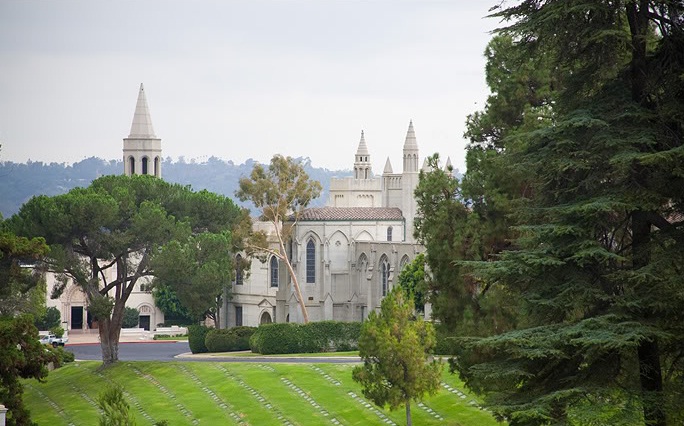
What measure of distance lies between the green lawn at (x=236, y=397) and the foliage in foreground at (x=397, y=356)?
2.10 m

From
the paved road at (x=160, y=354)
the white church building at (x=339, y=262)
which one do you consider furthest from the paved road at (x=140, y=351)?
the white church building at (x=339, y=262)

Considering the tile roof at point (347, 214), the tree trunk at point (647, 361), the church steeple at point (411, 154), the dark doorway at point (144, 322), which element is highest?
the church steeple at point (411, 154)

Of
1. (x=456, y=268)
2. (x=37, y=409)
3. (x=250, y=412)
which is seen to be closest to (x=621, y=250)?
(x=456, y=268)

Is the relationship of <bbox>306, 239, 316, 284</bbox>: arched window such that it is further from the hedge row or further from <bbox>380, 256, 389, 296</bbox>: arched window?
the hedge row

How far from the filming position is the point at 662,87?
18281mm

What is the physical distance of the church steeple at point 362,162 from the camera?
13620 centimetres

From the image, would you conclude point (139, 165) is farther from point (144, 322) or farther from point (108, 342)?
point (108, 342)

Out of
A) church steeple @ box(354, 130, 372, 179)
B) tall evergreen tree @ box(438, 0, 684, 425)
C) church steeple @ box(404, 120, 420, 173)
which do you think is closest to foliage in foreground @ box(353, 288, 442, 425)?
tall evergreen tree @ box(438, 0, 684, 425)

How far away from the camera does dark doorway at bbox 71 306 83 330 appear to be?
107312 millimetres

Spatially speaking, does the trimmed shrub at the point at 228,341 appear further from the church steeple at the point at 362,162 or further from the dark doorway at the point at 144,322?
the church steeple at the point at 362,162

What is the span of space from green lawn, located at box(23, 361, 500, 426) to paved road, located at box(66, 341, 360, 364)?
2.77 meters

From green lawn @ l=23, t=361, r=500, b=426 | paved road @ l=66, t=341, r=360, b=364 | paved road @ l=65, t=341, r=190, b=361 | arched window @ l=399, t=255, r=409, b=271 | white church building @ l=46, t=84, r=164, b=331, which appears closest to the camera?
green lawn @ l=23, t=361, r=500, b=426

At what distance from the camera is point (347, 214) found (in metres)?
91.2

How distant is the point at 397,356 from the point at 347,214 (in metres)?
50.6
